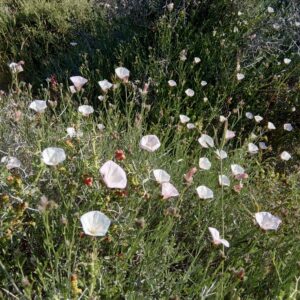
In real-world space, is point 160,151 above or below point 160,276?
above

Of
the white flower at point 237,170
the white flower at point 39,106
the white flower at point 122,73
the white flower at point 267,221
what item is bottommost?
the white flower at point 267,221

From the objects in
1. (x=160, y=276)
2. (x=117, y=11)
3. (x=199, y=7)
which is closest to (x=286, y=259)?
(x=160, y=276)

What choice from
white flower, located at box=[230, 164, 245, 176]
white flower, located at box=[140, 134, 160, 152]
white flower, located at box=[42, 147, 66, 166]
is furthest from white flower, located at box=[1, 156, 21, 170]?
white flower, located at box=[230, 164, 245, 176]

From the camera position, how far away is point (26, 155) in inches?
86.5

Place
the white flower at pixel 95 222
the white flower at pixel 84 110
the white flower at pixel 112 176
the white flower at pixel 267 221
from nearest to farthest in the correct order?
the white flower at pixel 95 222, the white flower at pixel 112 176, the white flower at pixel 267 221, the white flower at pixel 84 110

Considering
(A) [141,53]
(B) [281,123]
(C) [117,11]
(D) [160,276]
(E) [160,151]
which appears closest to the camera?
(D) [160,276]

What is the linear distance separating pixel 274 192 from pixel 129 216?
3.97 ft

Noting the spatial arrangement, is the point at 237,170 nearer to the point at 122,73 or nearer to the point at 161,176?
the point at 161,176

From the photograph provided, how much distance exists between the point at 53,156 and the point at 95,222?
13.9 inches

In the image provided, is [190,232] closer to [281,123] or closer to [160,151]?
[160,151]

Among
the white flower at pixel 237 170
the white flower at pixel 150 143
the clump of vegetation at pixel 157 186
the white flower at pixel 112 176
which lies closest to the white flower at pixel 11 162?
the clump of vegetation at pixel 157 186

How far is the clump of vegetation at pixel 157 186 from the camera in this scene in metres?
1.68

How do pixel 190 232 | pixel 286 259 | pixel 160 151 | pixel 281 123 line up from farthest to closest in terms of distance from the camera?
pixel 281 123 → pixel 160 151 → pixel 190 232 → pixel 286 259

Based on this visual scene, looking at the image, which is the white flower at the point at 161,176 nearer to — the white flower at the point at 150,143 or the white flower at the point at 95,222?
the white flower at the point at 150,143
